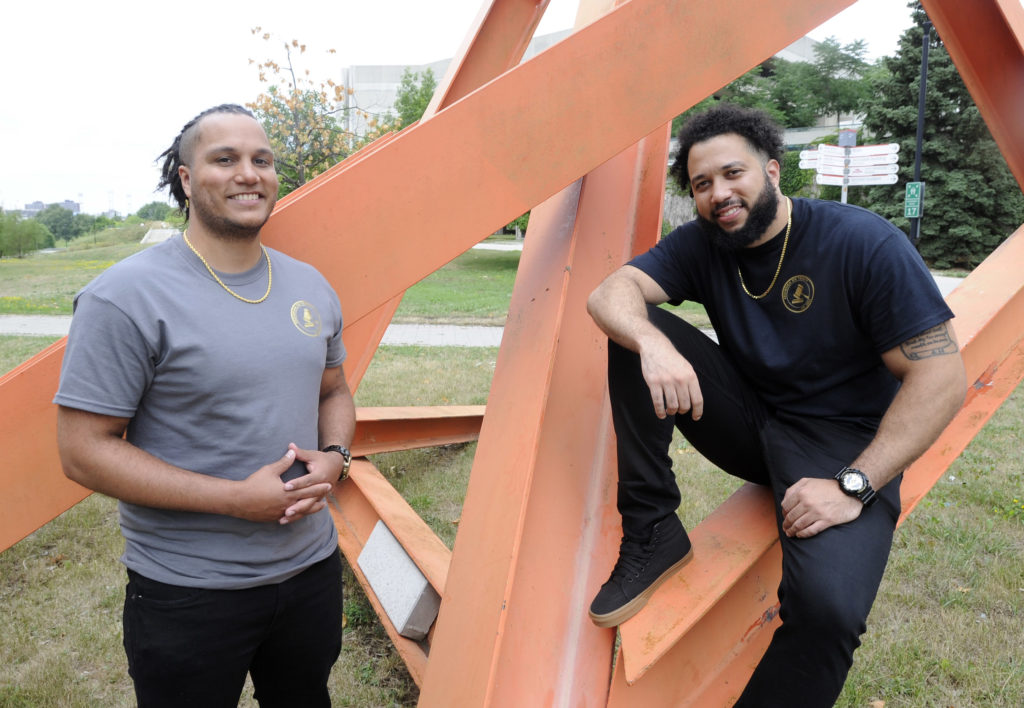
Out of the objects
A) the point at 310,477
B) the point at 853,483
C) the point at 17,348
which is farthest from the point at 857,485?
the point at 17,348

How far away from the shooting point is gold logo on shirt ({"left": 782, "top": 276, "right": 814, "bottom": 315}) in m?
2.38

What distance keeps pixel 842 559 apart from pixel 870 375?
0.69 metres

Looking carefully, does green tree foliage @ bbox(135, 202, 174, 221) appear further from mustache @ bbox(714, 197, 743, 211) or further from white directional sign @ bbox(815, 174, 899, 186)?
mustache @ bbox(714, 197, 743, 211)

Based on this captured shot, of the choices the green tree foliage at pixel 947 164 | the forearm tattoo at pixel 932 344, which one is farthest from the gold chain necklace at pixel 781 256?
the green tree foliage at pixel 947 164

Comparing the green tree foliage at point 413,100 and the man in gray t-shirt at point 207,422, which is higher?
the green tree foliage at point 413,100

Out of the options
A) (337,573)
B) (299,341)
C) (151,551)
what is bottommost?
(337,573)

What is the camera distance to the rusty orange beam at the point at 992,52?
2.96 meters

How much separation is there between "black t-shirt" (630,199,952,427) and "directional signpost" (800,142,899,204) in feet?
44.0

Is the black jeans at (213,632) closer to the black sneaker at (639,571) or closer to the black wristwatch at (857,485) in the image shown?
the black sneaker at (639,571)

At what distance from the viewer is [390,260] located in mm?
2082

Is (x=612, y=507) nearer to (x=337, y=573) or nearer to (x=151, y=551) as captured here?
(x=337, y=573)

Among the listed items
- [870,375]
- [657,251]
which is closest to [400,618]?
[657,251]

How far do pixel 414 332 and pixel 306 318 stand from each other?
32.5ft

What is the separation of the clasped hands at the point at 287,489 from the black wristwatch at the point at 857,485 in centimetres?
144
